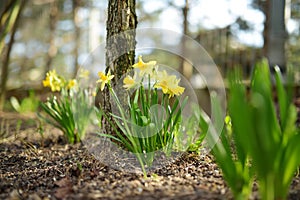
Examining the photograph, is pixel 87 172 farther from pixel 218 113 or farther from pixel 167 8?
pixel 167 8

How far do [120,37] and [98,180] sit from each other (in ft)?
2.46

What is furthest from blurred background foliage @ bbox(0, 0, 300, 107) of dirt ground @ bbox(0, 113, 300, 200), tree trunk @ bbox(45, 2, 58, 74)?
dirt ground @ bbox(0, 113, 300, 200)

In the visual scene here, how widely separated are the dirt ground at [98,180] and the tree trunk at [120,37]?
0.46m

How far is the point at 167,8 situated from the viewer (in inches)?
239

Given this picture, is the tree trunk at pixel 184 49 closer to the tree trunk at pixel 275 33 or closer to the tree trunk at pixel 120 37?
Answer: the tree trunk at pixel 275 33

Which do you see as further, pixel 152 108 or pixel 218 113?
Result: pixel 152 108

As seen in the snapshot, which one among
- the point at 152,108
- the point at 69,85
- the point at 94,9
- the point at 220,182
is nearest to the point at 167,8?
the point at 94,9

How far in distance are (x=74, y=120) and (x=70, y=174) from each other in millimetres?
928

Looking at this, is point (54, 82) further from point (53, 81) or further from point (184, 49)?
Answer: point (184, 49)

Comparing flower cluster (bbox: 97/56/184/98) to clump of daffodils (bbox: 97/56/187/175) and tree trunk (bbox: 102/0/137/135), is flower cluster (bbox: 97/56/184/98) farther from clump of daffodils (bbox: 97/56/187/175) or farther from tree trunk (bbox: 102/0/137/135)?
tree trunk (bbox: 102/0/137/135)

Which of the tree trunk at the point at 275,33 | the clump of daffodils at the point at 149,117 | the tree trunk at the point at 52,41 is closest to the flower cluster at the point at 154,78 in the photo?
the clump of daffodils at the point at 149,117

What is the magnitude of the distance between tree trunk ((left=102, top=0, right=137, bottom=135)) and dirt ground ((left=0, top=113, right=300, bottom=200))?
18.2 inches

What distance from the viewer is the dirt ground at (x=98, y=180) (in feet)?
3.85

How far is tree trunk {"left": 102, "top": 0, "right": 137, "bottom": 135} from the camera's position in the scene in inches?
68.4
